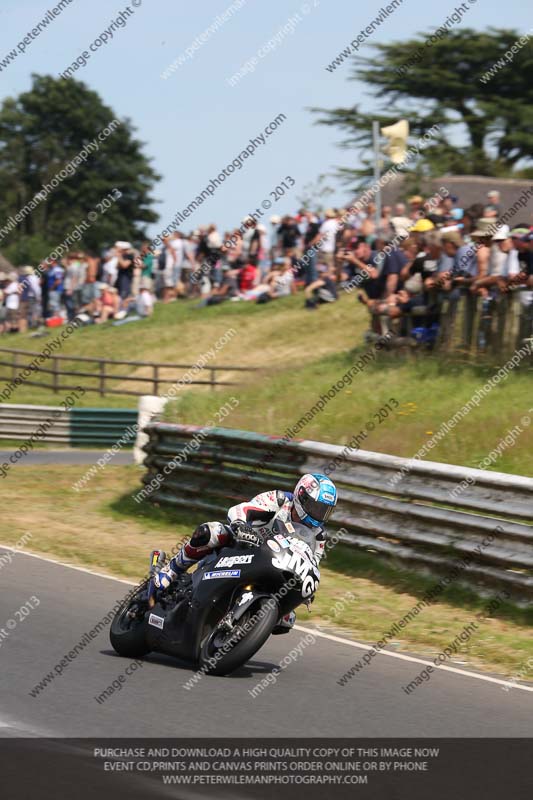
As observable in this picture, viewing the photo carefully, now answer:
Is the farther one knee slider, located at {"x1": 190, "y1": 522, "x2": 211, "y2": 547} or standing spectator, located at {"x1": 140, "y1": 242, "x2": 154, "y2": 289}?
standing spectator, located at {"x1": 140, "y1": 242, "x2": 154, "y2": 289}

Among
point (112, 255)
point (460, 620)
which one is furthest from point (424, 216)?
point (112, 255)

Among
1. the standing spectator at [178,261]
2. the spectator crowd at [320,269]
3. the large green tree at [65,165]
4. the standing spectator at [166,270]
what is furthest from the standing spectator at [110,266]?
the large green tree at [65,165]

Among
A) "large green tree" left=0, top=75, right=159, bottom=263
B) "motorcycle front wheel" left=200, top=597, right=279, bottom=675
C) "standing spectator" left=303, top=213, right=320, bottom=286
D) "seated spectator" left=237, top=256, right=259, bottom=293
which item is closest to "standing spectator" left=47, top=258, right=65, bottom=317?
"seated spectator" left=237, top=256, right=259, bottom=293

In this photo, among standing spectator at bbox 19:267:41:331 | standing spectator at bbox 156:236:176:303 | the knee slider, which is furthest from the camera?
standing spectator at bbox 19:267:41:331

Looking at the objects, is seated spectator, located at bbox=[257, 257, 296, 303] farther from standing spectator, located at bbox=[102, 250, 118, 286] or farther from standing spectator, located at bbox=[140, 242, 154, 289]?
standing spectator, located at bbox=[102, 250, 118, 286]

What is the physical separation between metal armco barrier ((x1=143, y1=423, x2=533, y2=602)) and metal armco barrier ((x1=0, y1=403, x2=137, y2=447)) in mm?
8189

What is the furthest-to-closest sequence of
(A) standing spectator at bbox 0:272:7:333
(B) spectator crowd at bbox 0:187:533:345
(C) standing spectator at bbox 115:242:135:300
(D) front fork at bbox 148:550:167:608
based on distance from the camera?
(A) standing spectator at bbox 0:272:7:333
(C) standing spectator at bbox 115:242:135:300
(B) spectator crowd at bbox 0:187:533:345
(D) front fork at bbox 148:550:167:608

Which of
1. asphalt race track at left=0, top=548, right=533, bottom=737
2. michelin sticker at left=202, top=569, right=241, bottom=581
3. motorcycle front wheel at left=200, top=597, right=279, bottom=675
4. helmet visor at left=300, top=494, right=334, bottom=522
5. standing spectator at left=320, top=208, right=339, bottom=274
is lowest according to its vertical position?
asphalt race track at left=0, top=548, right=533, bottom=737

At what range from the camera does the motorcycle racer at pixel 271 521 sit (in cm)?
788

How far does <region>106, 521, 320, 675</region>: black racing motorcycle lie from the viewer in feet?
25.0

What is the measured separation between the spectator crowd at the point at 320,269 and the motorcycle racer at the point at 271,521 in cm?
713

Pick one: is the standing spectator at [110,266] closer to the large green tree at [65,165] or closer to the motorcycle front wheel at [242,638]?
the motorcycle front wheel at [242,638]

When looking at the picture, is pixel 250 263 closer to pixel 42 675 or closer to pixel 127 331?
pixel 127 331

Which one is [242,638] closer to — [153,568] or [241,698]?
[241,698]
